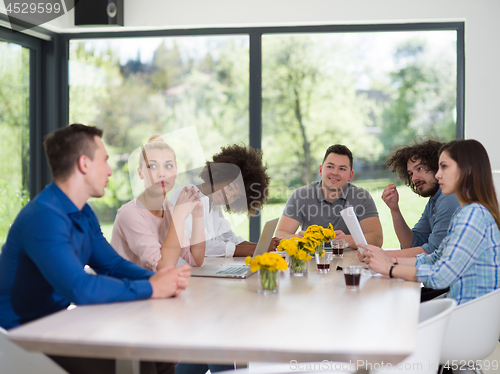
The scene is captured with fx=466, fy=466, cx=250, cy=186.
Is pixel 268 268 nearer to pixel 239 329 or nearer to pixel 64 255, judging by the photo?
pixel 239 329

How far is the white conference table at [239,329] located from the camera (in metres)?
1.13

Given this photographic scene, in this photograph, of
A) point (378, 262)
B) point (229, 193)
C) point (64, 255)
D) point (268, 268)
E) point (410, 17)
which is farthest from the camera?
point (410, 17)

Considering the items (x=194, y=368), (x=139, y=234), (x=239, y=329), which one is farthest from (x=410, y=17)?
(x=239, y=329)

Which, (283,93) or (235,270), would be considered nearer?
(235,270)

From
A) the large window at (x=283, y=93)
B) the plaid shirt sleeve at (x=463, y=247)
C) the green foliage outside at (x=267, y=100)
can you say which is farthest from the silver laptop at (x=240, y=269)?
the green foliage outside at (x=267, y=100)

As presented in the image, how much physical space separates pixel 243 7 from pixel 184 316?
325 centimetres

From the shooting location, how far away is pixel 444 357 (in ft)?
5.96

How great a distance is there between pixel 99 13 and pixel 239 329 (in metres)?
3.48

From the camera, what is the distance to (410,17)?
12.7 ft

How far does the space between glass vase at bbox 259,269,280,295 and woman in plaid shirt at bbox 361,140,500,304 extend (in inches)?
20.4

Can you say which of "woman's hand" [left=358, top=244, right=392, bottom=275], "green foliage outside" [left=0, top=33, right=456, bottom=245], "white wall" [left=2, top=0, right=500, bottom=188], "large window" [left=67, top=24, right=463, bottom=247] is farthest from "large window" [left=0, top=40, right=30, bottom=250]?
"woman's hand" [left=358, top=244, right=392, bottom=275]

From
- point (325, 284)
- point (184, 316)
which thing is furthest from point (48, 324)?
point (325, 284)

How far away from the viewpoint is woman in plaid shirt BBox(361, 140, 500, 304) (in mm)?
1802

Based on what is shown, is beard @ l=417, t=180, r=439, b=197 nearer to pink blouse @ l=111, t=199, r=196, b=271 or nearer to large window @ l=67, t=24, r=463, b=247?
large window @ l=67, t=24, r=463, b=247
